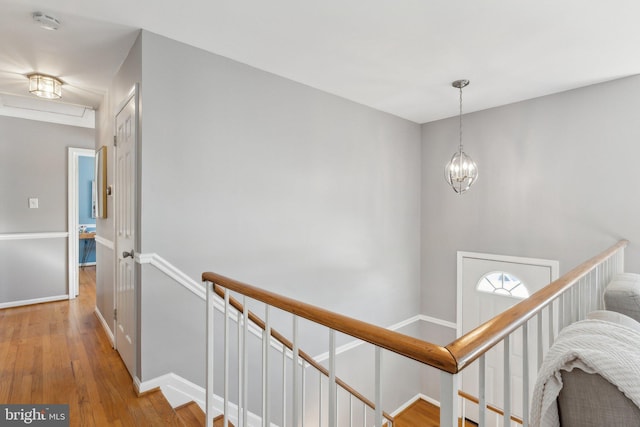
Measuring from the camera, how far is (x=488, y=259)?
3770mm

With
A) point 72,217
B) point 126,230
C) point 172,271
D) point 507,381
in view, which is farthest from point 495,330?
point 72,217

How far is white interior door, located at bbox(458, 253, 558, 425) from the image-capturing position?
11.3 ft

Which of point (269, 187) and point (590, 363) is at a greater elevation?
point (269, 187)

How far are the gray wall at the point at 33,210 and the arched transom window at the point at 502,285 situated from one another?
527 centimetres

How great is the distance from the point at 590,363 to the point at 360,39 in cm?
220

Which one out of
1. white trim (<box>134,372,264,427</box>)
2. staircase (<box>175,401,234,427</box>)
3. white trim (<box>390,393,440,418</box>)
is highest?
white trim (<box>134,372,264,427</box>)

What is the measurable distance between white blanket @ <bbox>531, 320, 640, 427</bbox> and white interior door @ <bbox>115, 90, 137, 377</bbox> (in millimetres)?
2280

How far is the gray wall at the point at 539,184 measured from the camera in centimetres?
293

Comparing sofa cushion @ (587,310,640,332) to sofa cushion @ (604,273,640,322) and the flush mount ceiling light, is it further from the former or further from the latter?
the flush mount ceiling light

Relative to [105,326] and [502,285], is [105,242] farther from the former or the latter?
[502,285]

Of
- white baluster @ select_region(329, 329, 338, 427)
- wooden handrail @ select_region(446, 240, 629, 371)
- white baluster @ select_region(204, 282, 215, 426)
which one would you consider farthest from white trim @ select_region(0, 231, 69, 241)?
wooden handrail @ select_region(446, 240, 629, 371)

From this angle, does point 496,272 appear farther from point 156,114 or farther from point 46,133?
point 46,133

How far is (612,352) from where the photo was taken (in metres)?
0.83

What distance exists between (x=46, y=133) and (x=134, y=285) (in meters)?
3.25
